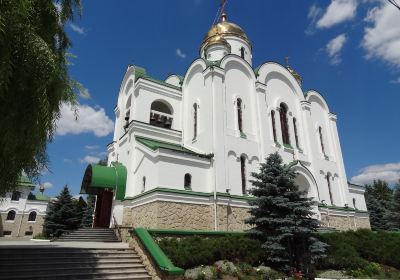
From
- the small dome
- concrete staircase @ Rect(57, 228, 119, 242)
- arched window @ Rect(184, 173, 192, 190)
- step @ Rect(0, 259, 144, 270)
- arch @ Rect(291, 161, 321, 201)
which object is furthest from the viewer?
the small dome

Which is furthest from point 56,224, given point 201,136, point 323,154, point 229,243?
point 323,154

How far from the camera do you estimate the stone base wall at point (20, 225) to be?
112ft

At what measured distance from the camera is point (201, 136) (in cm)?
1756

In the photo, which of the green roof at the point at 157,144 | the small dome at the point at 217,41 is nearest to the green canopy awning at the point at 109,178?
the green roof at the point at 157,144

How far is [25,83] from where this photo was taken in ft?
17.7

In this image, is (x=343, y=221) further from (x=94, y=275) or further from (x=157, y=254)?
(x=94, y=275)

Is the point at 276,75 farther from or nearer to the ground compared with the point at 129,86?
farther from the ground

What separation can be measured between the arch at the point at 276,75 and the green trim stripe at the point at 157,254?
1419 cm

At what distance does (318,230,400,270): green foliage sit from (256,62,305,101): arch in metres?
11.3

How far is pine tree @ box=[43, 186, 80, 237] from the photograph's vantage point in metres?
26.4

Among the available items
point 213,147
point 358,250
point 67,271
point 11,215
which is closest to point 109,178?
point 213,147

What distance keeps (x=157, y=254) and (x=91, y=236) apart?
7660 millimetres

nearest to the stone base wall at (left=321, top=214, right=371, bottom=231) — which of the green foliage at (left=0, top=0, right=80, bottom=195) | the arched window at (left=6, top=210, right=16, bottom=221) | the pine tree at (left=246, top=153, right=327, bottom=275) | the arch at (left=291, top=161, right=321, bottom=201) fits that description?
the arch at (left=291, top=161, right=321, bottom=201)

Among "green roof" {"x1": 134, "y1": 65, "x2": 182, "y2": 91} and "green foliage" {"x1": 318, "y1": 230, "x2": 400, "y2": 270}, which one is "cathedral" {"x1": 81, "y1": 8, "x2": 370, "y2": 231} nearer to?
"green roof" {"x1": 134, "y1": 65, "x2": 182, "y2": 91}
